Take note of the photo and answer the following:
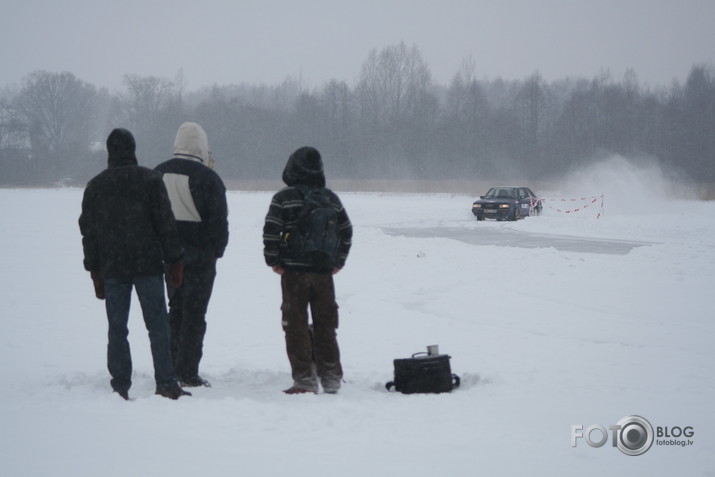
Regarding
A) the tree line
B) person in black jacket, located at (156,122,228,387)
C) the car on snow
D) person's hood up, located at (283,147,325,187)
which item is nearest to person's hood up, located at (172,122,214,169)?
person in black jacket, located at (156,122,228,387)

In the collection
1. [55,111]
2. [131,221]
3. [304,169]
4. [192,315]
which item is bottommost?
[192,315]

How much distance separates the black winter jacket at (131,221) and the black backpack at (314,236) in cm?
96

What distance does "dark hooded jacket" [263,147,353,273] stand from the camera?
570 cm

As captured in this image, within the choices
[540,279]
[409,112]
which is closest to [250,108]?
[409,112]

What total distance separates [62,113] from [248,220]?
75.0 metres

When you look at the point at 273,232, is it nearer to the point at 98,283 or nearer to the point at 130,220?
the point at 130,220

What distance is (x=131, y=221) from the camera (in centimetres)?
540

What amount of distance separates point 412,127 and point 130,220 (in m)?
87.1

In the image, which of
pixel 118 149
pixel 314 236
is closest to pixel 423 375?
pixel 314 236

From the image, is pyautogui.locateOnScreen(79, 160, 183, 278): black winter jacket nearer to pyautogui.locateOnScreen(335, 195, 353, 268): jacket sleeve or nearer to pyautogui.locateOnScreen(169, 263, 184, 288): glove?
pyautogui.locateOnScreen(169, 263, 184, 288): glove

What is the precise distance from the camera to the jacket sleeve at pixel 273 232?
18.6ft

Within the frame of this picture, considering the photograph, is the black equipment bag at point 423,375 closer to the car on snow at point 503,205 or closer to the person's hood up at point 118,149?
the person's hood up at point 118,149

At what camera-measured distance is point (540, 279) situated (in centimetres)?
1296

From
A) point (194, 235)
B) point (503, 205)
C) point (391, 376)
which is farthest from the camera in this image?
point (503, 205)
